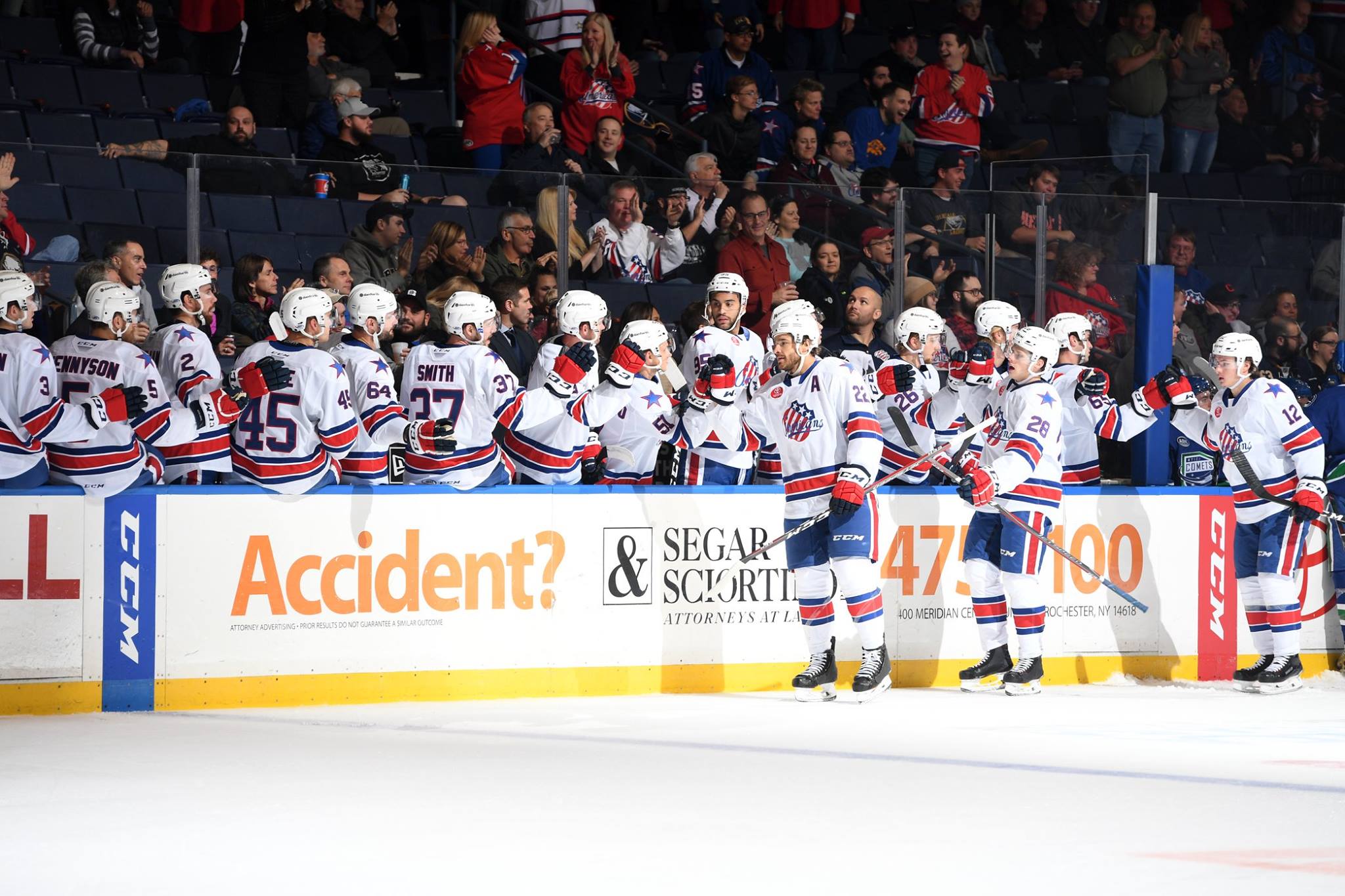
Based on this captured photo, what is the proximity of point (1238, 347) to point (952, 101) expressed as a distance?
418 centimetres

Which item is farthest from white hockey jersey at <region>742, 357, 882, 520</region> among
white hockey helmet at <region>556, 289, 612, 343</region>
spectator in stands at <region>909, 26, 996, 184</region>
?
spectator in stands at <region>909, 26, 996, 184</region>

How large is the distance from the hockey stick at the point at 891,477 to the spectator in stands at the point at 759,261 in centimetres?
96

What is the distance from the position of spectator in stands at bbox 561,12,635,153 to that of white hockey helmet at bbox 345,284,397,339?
331 centimetres

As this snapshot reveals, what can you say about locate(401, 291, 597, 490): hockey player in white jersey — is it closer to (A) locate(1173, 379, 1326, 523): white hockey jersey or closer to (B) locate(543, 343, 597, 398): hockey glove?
(B) locate(543, 343, 597, 398): hockey glove

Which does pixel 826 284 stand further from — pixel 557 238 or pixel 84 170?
pixel 84 170

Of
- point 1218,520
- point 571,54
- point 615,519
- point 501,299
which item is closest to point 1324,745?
point 1218,520

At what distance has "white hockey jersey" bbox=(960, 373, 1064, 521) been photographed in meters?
7.17

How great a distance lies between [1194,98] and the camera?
12.4 m

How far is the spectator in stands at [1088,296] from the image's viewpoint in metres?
8.35

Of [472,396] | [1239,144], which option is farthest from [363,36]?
[1239,144]

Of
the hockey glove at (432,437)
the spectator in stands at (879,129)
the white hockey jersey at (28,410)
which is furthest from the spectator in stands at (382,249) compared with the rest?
the spectator in stands at (879,129)

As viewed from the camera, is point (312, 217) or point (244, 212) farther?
point (312, 217)

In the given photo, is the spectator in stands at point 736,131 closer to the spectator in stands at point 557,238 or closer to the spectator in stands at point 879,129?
the spectator in stands at point 879,129

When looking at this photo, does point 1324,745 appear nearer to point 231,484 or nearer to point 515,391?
point 515,391
